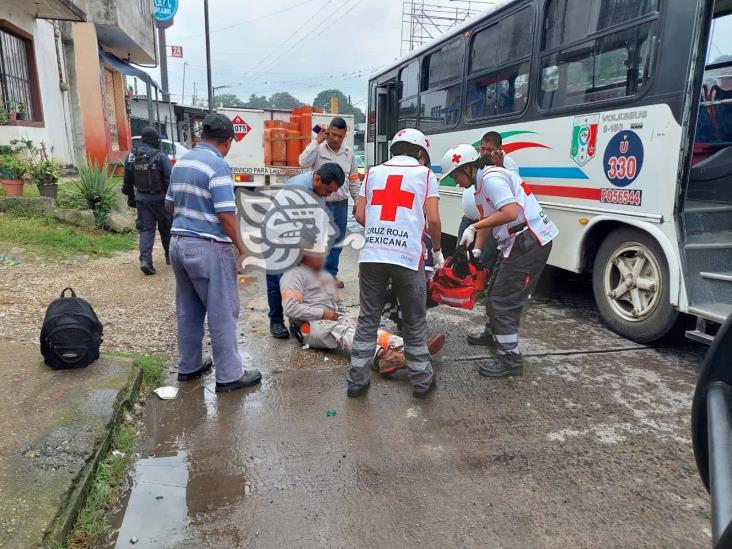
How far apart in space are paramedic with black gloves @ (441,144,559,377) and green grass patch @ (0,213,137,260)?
5381 millimetres

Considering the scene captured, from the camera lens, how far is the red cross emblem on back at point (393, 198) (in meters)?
3.33

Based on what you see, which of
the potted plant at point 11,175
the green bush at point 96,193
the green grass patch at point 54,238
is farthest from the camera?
the green bush at point 96,193

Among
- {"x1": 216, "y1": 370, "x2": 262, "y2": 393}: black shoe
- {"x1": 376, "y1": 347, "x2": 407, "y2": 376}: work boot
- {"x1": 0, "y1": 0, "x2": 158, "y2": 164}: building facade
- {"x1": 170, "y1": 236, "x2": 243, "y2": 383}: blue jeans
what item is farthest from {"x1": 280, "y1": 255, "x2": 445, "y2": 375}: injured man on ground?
{"x1": 0, "y1": 0, "x2": 158, "y2": 164}: building facade

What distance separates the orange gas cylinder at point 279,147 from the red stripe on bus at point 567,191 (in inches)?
328

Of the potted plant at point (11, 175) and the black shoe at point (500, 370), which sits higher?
the potted plant at point (11, 175)

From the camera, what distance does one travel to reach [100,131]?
13492 millimetres

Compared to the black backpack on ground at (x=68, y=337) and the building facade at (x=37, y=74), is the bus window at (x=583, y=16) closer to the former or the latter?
the black backpack on ground at (x=68, y=337)

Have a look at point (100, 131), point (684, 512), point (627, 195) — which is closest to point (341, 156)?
point (627, 195)

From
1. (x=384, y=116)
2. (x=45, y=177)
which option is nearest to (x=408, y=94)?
(x=384, y=116)

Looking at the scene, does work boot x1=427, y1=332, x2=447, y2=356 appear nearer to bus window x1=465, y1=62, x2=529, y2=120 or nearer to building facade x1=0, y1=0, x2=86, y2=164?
bus window x1=465, y1=62, x2=529, y2=120

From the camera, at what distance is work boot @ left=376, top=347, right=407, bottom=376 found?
→ 384 centimetres

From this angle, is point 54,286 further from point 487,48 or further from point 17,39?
point 17,39

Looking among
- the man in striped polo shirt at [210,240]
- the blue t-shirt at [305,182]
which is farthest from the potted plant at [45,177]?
the man in striped polo shirt at [210,240]

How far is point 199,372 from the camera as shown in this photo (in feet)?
12.6
